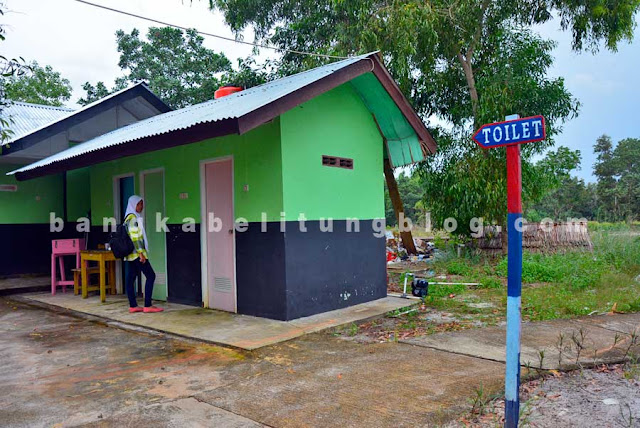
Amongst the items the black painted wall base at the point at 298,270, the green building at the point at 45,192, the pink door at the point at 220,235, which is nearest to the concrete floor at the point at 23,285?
the green building at the point at 45,192

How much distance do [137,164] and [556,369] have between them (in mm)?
7394

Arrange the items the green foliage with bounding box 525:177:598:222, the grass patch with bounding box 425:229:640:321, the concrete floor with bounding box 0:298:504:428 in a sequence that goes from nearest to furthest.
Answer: the concrete floor with bounding box 0:298:504:428
the grass patch with bounding box 425:229:640:321
the green foliage with bounding box 525:177:598:222

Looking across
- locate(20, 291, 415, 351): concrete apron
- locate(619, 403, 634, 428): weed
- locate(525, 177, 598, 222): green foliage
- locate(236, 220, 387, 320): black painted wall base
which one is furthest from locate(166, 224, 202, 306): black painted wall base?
locate(525, 177, 598, 222): green foliage

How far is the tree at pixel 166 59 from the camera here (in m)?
28.0

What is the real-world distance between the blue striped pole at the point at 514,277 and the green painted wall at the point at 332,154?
386 centimetres

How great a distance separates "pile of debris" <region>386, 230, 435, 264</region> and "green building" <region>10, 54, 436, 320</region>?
651cm

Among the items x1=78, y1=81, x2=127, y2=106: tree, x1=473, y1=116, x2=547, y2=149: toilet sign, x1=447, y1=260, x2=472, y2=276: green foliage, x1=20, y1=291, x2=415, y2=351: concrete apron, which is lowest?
x1=20, y1=291, x2=415, y2=351: concrete apron

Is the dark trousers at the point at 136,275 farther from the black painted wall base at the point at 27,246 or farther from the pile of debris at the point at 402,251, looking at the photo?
the pile of debris at the point at 402,251

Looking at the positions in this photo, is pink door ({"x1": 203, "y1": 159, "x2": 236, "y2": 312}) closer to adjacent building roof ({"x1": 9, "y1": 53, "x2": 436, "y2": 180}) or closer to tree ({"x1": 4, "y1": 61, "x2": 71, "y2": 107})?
adjacent building roof ({"x1": 9, "y1": 53, "x2": 436, "y2": 180})

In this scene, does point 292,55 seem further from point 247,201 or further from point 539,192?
point 247,201

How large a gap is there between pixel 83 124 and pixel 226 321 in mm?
7311

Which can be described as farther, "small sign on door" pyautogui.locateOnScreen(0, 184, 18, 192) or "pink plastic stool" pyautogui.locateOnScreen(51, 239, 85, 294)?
"small sign on door" pyautogui.locateOnScreen(0, 184, 18, 192)

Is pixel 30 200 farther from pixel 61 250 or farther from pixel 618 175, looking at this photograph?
pixel 618 175

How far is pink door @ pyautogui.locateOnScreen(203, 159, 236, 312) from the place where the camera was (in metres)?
7.17
